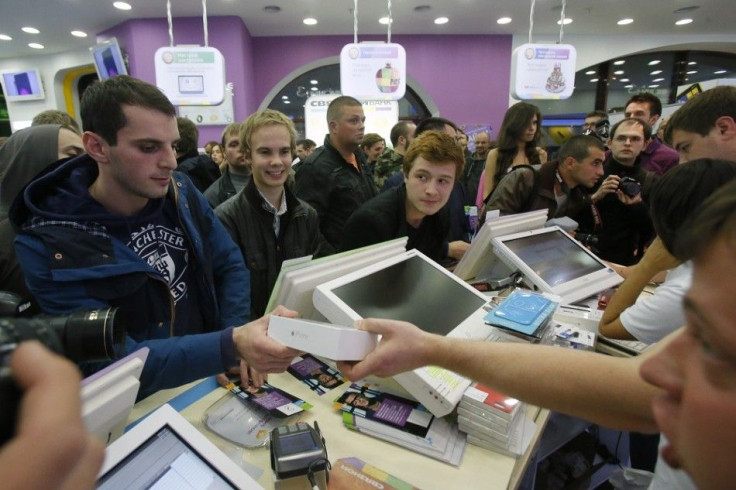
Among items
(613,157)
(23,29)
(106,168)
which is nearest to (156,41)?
(23,29)

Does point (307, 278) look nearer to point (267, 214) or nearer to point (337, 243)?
point (267, 214)

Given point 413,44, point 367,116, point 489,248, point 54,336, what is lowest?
point 489,248

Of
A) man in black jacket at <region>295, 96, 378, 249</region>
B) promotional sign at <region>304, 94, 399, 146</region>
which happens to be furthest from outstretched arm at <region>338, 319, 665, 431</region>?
promotional sign at <region>304, 94, 399, 146</region>

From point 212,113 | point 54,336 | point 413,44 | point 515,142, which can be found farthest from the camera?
point 413,44

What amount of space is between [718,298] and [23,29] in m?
10.1

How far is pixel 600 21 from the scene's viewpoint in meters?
7.52

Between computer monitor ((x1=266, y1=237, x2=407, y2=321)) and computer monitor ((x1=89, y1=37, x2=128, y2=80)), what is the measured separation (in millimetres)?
6233

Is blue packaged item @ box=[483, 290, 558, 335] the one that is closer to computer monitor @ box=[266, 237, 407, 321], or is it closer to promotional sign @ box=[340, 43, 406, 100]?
computer monitor @ box=[266, 237, 407, 321]

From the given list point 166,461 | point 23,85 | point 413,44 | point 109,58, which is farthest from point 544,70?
point 23,85

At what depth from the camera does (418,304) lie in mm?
1395

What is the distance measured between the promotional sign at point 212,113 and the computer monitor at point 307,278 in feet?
21.0

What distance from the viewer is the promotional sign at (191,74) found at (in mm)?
5258

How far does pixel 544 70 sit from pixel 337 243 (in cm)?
481

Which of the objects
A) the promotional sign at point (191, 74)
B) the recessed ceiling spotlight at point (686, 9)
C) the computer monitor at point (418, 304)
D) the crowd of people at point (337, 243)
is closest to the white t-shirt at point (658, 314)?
the crowd of people at point (337, 243)
